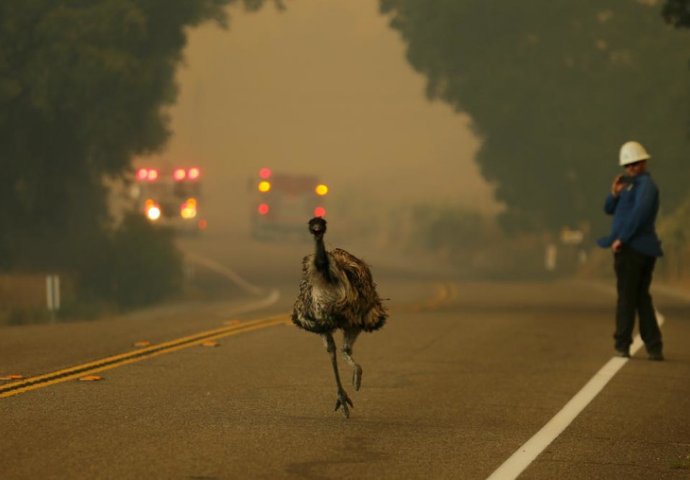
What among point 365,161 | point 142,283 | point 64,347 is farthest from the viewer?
point 365,161

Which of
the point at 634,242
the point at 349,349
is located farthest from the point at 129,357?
the point at 634,242

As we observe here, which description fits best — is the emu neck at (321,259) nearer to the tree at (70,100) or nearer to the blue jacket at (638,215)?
the blue jacket at (638,215)

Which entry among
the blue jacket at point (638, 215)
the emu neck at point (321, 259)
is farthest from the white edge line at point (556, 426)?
the emu neck at point (321, 259)

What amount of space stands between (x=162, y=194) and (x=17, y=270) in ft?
35.6

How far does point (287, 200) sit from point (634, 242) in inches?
2301

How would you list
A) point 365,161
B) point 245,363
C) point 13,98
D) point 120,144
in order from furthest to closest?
point 365,161, point 120,144, point 13,98, point 245,363

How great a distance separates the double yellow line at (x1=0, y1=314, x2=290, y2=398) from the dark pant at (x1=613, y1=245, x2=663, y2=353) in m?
4.71

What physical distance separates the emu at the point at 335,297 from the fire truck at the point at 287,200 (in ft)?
200

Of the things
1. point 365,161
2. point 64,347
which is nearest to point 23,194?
point 64,347

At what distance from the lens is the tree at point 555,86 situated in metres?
50.0

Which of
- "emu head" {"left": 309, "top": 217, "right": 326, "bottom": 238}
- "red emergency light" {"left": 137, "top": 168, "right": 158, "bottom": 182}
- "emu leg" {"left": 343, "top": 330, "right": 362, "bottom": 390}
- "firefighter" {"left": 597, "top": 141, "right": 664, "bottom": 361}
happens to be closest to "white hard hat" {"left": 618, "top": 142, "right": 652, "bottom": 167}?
"firefighter" {"left": 597, "top": 141, "right": 664, "bottom": 361}

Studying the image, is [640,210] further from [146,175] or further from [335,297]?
[146,175]

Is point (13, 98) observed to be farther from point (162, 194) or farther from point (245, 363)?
point (245, 363)

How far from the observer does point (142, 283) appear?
41.6 m
